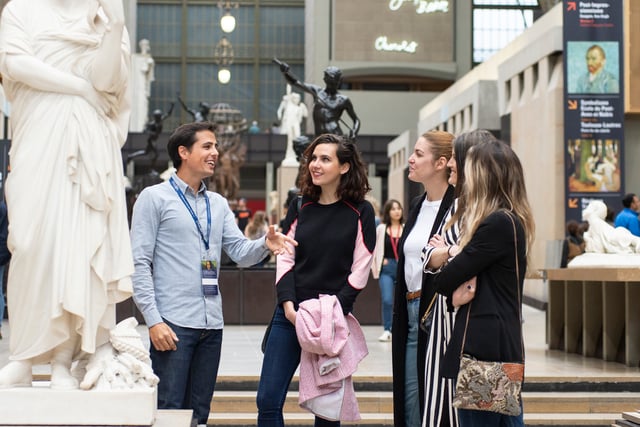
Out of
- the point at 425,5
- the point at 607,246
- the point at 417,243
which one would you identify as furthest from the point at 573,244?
the point at 425,5

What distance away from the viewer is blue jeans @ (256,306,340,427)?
4.43 metres

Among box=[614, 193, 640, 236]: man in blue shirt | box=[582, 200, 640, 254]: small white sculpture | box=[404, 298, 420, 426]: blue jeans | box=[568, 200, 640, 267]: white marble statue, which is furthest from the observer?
box=[614, 193, 640, 236]: man in blue shirt

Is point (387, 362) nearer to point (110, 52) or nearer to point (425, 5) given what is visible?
point (110, 52)

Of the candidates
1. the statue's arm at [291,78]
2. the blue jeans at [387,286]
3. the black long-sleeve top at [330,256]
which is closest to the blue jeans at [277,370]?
the black long-sleeve top at [330,256]

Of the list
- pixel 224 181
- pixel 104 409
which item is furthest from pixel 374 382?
pixel 224 181

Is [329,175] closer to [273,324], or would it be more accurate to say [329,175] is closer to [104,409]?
[273,324]

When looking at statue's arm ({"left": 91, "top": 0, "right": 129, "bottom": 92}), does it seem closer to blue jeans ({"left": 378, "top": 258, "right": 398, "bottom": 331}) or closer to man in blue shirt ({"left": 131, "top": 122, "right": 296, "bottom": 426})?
man in blue shirt ({"left": 131, "top": 122, "right": 296, "bottom": 426})

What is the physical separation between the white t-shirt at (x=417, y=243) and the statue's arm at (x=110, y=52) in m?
1.59

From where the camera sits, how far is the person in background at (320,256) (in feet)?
14.6

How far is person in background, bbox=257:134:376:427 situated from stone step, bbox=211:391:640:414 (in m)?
3.20

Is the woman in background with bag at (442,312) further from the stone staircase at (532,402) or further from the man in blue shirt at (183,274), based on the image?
the stone staircase at (532,402)

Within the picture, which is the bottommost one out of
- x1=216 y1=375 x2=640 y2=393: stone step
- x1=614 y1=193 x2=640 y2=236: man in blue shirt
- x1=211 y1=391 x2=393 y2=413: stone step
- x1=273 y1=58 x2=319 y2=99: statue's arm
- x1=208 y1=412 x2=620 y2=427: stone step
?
x1=208 y1=412 x2=620 y2=427: stone step

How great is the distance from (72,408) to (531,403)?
4.72 metres

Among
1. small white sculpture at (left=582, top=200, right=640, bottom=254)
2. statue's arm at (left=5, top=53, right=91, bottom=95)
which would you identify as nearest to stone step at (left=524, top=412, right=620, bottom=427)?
small white sculpture at (left=582, top=200, right=640, bottom=254)
